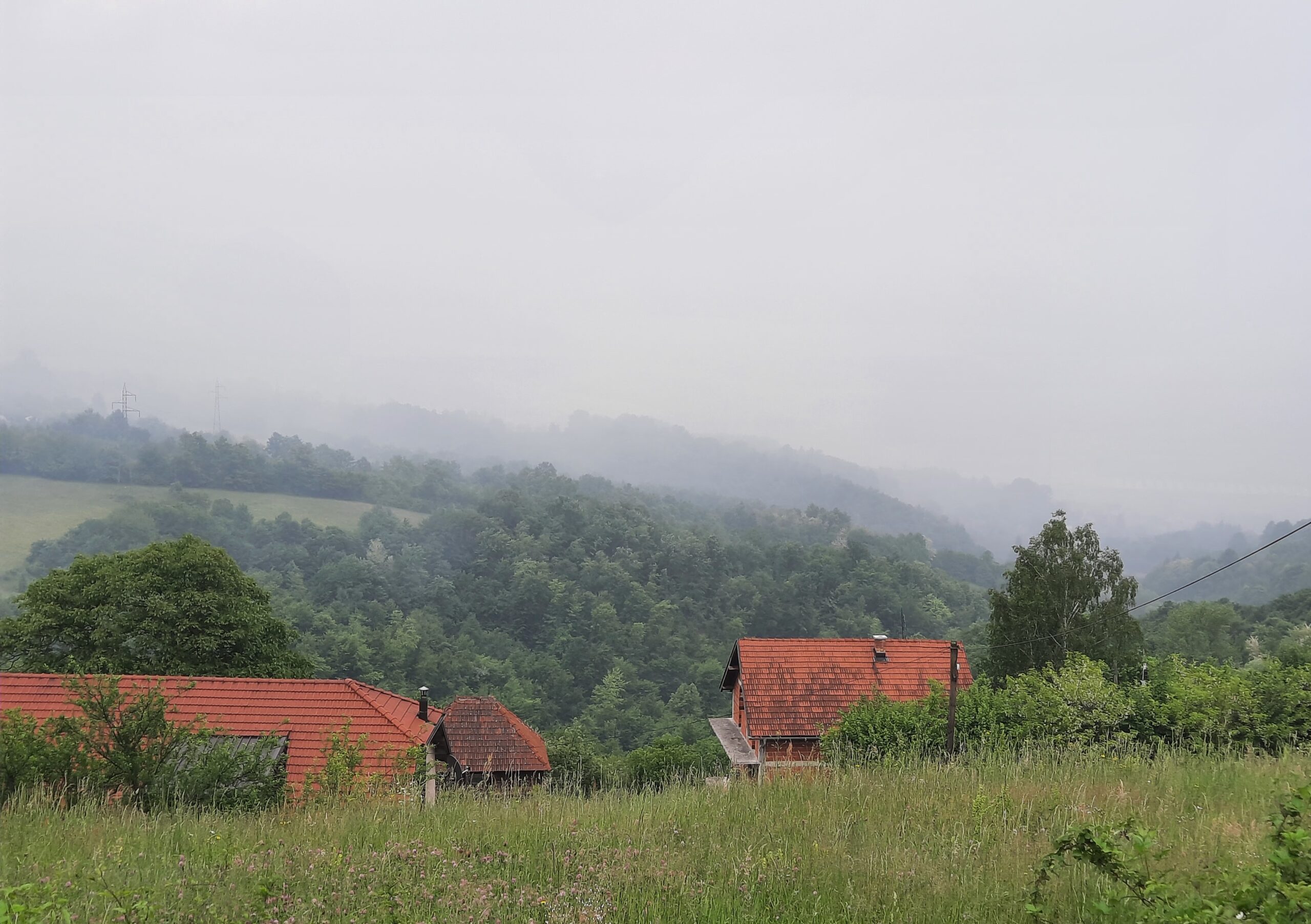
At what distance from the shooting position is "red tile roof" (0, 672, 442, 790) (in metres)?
17.0

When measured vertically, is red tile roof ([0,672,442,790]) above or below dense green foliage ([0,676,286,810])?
below

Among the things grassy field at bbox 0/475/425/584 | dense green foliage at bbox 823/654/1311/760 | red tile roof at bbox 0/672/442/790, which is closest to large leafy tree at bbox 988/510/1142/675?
dense green foliage at bbox 823/654/1311/760

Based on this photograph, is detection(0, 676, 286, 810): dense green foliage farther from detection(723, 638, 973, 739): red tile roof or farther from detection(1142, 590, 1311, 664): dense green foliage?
detection(1142, 590, 1311, 664): dense green foliage

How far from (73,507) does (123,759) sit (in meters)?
108

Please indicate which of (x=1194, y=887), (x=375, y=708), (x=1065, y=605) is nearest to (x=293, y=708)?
(x=375, y=708)

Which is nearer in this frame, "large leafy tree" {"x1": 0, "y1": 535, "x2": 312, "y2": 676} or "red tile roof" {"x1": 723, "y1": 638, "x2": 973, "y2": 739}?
"large leafy tree" {"x1": 0, "y1": 535, "x2": 312, "y2": 676}

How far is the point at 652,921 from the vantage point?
3.20 meters

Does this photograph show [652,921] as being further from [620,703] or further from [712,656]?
[712,656]

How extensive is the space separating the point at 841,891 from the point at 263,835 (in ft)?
10.3

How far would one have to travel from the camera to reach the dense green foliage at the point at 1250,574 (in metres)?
94.3

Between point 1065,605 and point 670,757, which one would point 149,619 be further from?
point 1065,605

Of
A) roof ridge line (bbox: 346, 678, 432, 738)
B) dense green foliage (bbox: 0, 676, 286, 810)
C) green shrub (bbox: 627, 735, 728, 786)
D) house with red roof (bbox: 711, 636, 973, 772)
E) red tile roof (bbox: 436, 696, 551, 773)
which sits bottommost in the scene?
green shrub (bbox: 627, 735, 728, 786)

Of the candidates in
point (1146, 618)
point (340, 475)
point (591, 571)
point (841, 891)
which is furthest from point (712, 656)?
point (340, 475)

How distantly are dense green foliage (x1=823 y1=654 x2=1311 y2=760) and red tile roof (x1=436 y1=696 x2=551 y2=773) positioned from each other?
1610 cm
